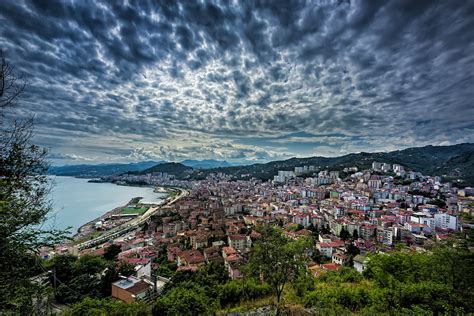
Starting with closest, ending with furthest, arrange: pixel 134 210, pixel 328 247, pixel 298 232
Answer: pixel 328 247
pixel 298 232
pixel 134 210

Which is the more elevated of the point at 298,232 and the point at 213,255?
the point at 298,232

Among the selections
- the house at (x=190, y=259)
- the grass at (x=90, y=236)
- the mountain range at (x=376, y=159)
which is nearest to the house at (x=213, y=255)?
the house at (x=190, y=259)

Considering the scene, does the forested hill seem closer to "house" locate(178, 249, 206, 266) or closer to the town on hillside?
the town on hillside

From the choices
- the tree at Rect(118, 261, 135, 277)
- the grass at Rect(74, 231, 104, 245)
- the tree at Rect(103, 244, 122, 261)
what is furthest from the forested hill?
the tree at Rect(118, 261, 135, 277)

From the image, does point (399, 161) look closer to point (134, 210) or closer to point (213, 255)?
point (213, 255)

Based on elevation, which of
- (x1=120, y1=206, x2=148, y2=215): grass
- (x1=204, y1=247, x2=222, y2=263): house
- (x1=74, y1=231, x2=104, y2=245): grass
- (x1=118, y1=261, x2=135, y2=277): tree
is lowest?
(x1=120, y1=206, x2=148, y2=215): grass

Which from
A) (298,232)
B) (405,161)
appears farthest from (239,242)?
(405,161)
